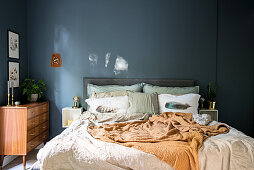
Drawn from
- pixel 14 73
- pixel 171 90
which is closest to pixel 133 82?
pixel 171 90

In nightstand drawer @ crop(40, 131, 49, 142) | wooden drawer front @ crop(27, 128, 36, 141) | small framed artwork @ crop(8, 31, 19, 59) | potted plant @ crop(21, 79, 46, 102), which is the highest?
small framed artwork @ crop(8, 31, 19, 59)

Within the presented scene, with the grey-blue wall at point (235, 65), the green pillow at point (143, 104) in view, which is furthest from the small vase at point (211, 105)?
the green pillow at point (143, 104)

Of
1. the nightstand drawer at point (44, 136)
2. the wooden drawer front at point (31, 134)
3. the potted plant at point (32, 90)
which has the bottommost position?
the nightstand drawer at point (44, 136)

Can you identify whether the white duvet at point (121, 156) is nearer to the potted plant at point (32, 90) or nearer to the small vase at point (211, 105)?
the small vase at point (211, 105)

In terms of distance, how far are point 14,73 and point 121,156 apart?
2.69 m

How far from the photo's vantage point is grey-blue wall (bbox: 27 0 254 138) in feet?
13.6

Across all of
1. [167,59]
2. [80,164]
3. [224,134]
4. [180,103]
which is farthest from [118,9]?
[80,164]

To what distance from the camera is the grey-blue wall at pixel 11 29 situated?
3375 millimetres

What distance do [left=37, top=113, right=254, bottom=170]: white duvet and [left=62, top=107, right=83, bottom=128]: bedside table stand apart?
195 centimetres

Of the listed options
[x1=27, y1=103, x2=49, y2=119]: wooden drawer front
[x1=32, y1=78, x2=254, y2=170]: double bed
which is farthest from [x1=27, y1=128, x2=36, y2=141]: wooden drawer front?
[x1=32, y1=78, x2=254, y2=170]: double bed

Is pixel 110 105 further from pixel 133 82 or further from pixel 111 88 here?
pixel 133 82

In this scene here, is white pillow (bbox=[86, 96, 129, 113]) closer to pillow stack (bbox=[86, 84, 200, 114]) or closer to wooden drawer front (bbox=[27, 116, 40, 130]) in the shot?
pillow stack (bbox=[86, 84, 200, 114])

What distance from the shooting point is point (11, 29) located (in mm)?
3637

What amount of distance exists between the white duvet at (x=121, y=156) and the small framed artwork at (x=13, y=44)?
2234 millimetres
